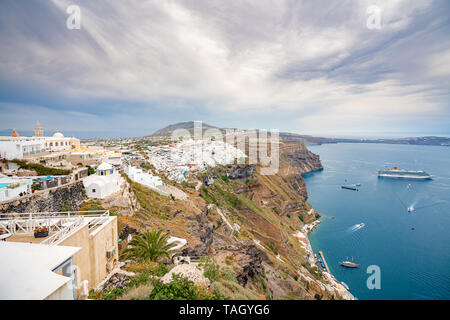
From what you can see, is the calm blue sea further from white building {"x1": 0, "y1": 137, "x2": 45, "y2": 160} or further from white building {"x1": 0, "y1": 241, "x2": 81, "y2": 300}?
white building {"x1": 0, "y1": 137, "x2": 45, "y2": 160}

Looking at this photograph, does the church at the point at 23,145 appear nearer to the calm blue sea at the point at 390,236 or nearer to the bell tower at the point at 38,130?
the bell tower at the point at 38,130

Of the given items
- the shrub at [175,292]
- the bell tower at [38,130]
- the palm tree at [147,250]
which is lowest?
the palm tree at [147,250]

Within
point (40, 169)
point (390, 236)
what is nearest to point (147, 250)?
point (40, 169)

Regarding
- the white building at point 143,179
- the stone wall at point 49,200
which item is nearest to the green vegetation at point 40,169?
the stone wall at point 49,200

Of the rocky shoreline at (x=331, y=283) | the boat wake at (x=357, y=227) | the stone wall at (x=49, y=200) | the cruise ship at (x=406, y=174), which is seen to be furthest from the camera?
the cruise ship at (x=406, y=174)

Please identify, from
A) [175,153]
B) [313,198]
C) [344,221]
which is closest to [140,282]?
[175,153]

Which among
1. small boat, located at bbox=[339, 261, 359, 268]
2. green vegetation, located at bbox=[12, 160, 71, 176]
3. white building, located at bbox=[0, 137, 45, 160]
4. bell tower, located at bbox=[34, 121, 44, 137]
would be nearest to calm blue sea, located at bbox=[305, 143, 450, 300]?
small boat, located at bbox=[339, 261, 359, 268]

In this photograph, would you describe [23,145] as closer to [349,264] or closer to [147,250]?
[147,250]
